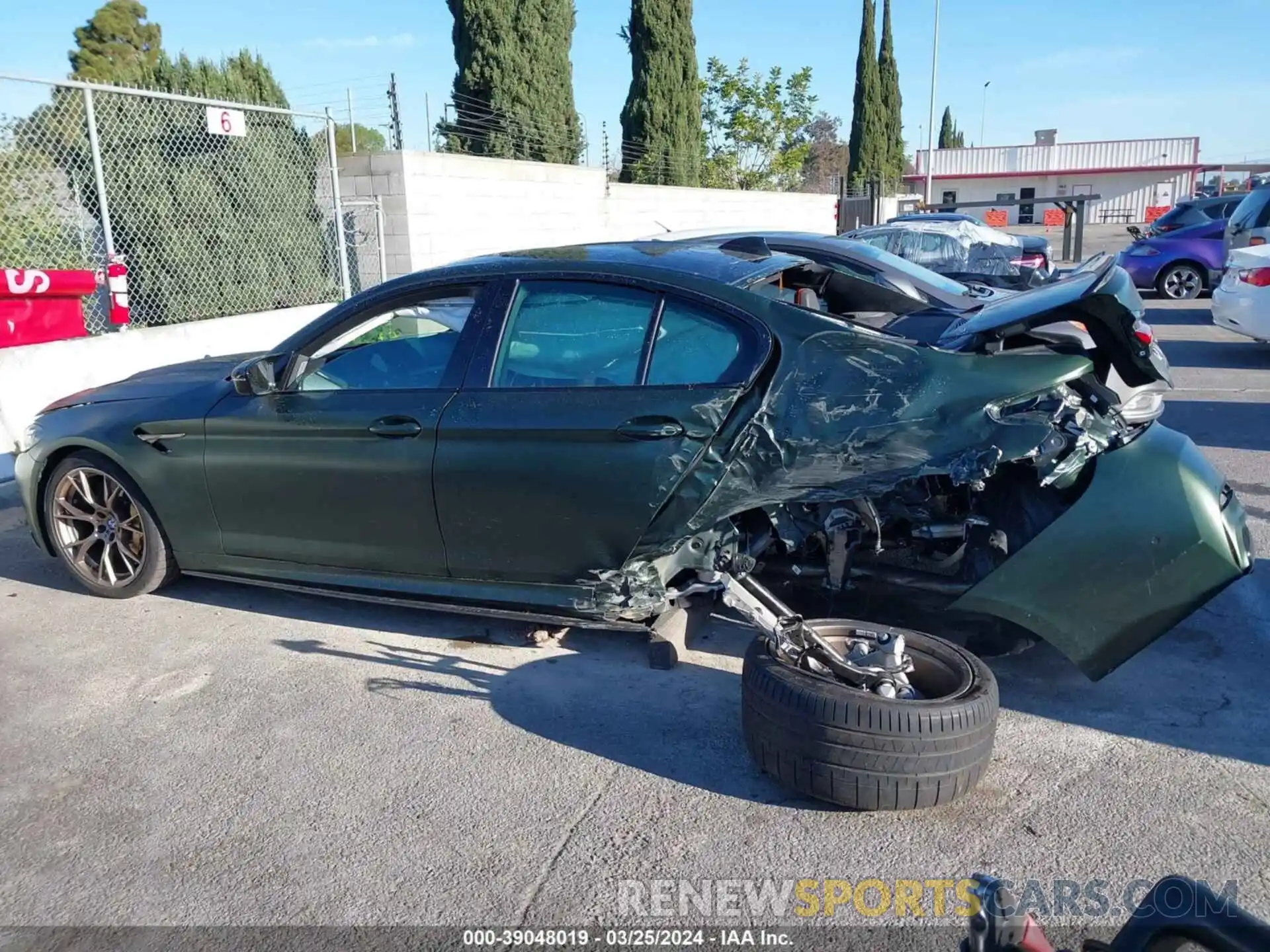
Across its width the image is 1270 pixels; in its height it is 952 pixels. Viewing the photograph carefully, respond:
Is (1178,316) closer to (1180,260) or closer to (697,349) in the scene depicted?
(1180,260)

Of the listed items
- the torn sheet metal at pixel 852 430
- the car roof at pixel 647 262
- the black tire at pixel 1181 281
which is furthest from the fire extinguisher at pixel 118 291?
the black tire at pixel 1181 281

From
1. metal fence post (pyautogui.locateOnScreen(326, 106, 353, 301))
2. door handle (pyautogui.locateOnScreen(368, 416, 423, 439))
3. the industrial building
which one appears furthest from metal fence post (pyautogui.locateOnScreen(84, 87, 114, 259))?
the industrial building

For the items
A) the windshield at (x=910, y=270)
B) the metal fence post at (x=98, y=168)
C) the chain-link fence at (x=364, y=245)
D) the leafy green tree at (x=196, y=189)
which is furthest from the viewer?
the chain-link fence at (x=364, y=245)

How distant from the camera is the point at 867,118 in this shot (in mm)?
41812

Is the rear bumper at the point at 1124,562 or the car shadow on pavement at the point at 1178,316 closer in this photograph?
the rear bumper at the point at 1124,562

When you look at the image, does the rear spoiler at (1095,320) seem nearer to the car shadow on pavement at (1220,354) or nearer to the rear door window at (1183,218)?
the car shadow on pavement at (1220,354)

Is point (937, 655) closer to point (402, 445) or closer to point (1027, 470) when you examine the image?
point (1027, 470)

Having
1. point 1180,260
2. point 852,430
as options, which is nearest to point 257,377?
point 852,430

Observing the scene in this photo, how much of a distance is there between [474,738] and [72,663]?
6.50 feet

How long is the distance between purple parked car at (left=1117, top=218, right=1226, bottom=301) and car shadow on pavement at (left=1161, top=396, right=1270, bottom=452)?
27.8 ft

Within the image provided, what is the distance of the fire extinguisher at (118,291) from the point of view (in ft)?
27.7

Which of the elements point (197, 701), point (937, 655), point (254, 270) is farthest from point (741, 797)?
point (254, 270)

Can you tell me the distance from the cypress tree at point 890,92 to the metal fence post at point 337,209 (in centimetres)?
3545

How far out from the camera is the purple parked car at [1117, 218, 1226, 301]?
16312mm
